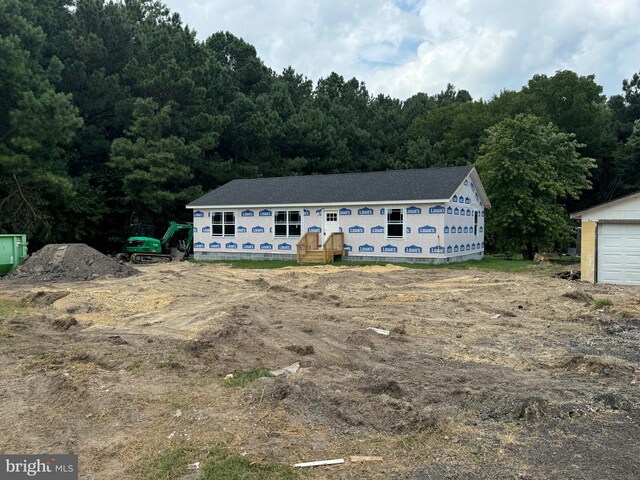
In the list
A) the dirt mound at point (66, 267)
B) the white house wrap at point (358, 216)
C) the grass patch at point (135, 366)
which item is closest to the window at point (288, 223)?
the white house wrap at point (358, 216)

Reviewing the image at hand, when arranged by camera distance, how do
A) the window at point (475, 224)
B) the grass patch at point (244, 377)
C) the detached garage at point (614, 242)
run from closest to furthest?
the grass patch at point (244, 377)
the detached garage at point (614, 242)
the window at point (475, 224)

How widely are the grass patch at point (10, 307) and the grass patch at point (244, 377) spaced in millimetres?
7559

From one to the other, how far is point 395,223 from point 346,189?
380 centimetres

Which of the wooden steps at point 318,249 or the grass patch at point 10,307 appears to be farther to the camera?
the wooden steps at point 318,249

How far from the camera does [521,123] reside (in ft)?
90.7

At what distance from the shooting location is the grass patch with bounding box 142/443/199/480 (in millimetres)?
4160

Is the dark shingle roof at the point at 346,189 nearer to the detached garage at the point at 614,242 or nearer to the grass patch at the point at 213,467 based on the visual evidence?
the detached garage at the point at 614,242

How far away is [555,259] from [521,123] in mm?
7501

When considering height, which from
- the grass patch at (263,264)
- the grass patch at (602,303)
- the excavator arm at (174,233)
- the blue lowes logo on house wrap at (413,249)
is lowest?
the grass patch at (602,303)

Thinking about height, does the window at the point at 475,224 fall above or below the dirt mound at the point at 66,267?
above

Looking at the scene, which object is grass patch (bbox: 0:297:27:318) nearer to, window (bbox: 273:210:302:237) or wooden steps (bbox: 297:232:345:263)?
wooden steps (bbox: 297:232:345:263)

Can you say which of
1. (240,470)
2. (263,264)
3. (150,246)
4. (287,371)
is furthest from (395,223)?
(240,470)

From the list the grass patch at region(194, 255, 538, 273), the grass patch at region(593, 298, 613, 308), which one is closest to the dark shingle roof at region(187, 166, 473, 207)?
the grass patch at region(194, 255, 538, 273)

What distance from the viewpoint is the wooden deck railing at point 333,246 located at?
938 inches
